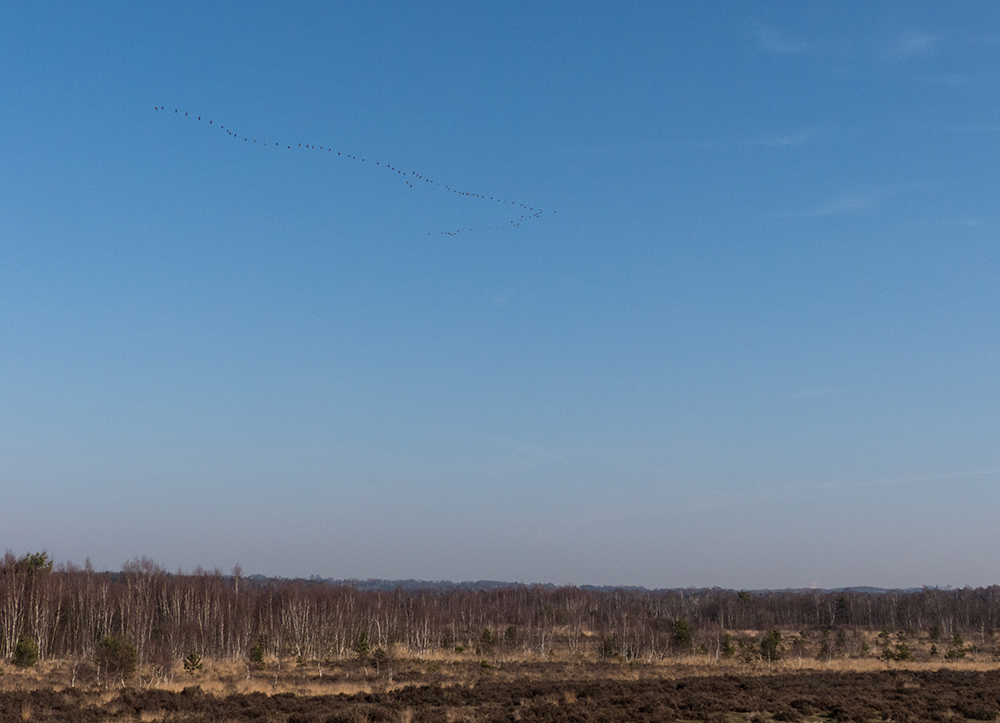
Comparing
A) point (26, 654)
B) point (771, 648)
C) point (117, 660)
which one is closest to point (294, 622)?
point (26, 654)

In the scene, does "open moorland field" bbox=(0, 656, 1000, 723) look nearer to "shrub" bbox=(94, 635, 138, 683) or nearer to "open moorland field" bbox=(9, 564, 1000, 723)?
"open moorland field" bbox=(9, 564, 1000, 723)

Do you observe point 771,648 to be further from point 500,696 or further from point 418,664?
point 500,696

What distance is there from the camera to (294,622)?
305 feet

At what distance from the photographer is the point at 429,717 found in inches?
1345

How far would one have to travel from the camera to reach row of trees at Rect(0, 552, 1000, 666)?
77.8 m

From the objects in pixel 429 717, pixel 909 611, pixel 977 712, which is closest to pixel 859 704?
pixel 977 712

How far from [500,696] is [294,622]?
184 ft

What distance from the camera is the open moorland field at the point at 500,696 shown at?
34.9 meters

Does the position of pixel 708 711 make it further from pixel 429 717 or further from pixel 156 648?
pixel 156 648

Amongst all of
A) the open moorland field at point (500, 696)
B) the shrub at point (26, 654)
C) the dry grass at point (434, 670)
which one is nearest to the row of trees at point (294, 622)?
the dry grass at point (434, 670)

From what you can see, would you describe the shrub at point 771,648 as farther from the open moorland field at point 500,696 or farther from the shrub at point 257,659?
the shrub at point 257,659

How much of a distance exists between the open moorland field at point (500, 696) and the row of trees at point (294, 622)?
10.5 m

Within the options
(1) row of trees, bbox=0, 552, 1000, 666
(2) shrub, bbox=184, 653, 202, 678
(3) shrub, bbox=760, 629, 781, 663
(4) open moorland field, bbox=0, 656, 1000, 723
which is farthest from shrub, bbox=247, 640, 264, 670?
(3) shrub, bbox=760, 629, 781, 663

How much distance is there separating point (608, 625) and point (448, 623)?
24826mm
